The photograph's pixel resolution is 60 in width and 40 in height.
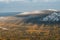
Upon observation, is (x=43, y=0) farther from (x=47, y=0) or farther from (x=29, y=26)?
(x=29, y=26)

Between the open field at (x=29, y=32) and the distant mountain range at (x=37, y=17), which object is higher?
the distant mountain range at (x=37, y=17)

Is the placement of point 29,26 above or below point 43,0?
below

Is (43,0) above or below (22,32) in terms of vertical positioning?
above

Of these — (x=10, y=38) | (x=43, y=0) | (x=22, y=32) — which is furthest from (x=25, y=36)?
(x=43, y=0)

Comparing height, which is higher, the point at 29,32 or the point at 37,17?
the point at 37,17

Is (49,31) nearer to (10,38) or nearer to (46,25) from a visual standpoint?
(46,25)

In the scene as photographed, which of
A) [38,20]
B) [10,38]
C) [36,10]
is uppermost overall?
[36,10]

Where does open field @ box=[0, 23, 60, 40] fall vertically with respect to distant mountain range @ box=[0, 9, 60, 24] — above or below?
below

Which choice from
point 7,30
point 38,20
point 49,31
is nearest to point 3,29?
point 7,30
